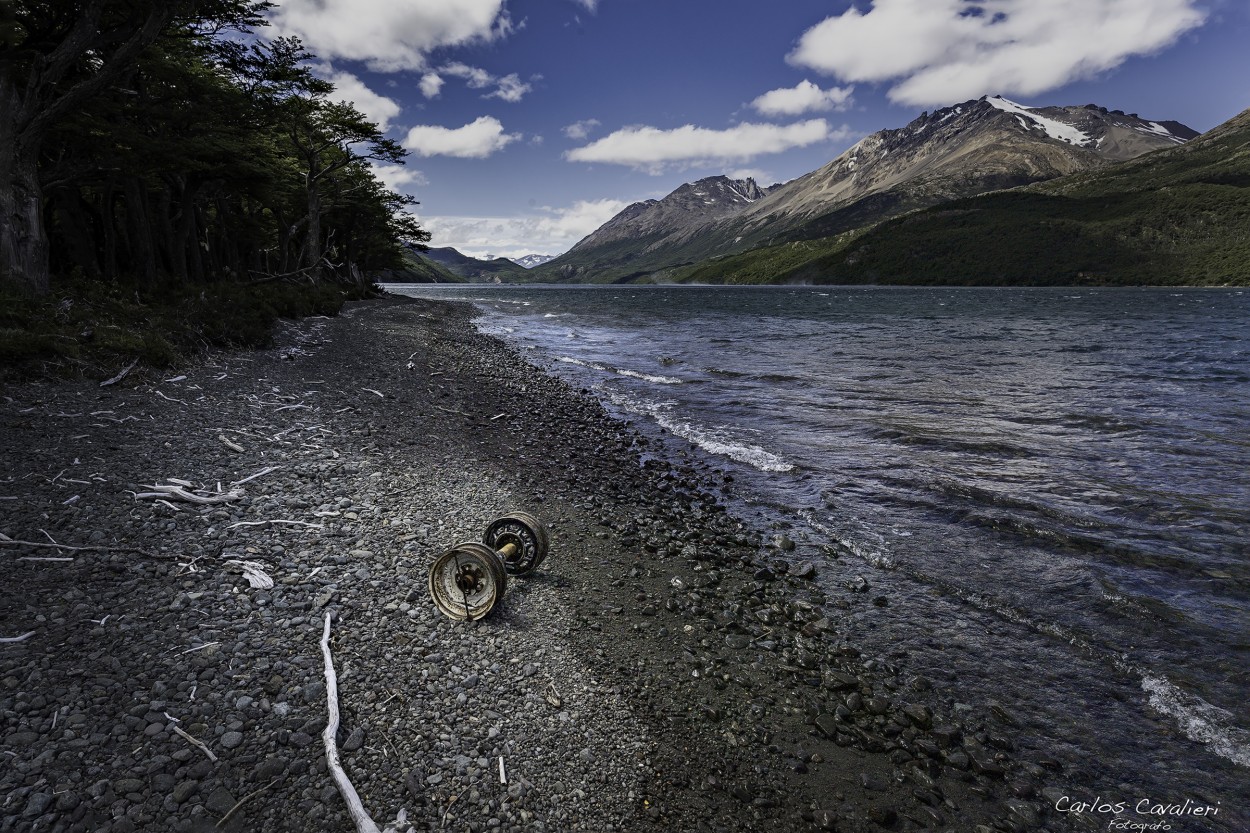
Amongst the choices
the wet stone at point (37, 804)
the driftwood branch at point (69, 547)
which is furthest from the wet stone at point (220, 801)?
the driftwood branch at point (69, 547)

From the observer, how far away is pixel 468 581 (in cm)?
712

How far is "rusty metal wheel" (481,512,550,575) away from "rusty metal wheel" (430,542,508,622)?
1075 millimetres

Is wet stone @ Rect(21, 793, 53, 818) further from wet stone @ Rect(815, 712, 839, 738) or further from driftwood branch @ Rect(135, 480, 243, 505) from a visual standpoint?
wet stone @ Rect(815, 712, 839, 738)

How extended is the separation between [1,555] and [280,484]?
369 centimetres

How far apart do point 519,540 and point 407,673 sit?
2.75 meters

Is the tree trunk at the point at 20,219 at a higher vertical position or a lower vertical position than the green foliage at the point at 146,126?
lower

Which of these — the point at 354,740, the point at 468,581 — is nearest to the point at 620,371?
the point at 468,581

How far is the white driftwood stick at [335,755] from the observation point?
416 cm

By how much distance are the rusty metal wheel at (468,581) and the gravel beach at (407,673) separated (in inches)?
10.4

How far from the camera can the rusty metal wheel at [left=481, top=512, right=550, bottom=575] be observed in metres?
8.31

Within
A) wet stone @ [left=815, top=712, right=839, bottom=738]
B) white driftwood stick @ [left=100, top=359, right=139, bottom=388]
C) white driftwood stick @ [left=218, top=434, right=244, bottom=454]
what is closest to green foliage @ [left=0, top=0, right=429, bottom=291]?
white driftwood stick @ [left=100, top=359, right=139, bottom=388]

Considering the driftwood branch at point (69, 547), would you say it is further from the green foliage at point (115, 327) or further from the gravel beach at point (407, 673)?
the green foliage at point (115, 327)

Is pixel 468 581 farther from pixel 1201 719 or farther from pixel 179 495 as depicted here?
pixel 1201 719

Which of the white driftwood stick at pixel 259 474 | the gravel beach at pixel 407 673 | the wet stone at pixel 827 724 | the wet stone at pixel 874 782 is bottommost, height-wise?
the wet stone at pixel 874 782
